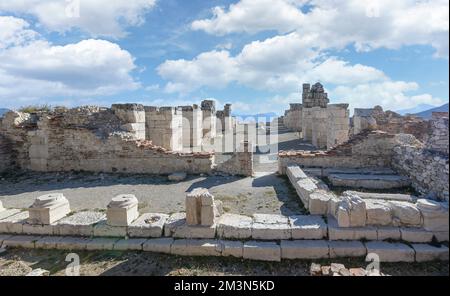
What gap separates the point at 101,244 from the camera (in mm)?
5586

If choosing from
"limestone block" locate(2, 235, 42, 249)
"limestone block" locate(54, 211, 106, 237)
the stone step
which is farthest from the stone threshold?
the stone step

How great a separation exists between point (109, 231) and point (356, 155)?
787cm

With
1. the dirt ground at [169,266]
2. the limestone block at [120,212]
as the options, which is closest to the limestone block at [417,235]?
the dirt ground at [169,266]

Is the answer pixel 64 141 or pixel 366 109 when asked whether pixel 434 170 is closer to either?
pixel 366 109

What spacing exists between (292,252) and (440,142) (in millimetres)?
4408

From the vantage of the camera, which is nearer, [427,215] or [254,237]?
[427,215]

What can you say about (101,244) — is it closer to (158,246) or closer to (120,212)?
(120,212)

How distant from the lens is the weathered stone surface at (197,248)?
5285 mm

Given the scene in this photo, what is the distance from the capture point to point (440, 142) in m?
6.52

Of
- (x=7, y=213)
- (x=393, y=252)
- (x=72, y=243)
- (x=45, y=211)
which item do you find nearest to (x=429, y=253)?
(x=393, y=252)

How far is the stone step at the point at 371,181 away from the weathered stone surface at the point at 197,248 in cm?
451

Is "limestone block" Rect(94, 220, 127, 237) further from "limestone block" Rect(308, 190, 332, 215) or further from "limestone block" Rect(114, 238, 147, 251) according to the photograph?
"limestone block" Rect(308, 190, 332, 215)

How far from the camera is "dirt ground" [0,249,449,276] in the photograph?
4.76m

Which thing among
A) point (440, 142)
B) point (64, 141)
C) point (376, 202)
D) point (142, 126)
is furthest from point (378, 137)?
point (64, 141)
